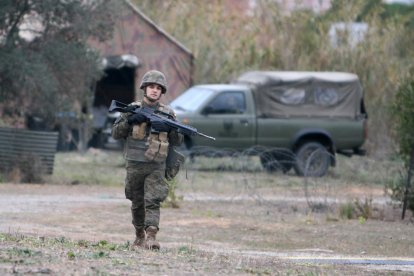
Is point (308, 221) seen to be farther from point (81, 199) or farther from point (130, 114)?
point (130, 114)

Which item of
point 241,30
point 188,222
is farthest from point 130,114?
point 241,30

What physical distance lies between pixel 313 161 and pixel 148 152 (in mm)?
12870

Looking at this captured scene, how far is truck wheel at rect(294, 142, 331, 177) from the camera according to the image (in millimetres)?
22888

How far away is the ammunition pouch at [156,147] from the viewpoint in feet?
38.0

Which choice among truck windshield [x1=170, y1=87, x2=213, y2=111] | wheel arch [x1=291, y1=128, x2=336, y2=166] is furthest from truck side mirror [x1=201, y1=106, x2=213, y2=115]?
wheel arch [x1=291, y1=128, x2=336, y2=166]

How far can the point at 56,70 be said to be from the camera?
21562 millimetres

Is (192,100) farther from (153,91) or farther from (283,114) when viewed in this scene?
(153,91)

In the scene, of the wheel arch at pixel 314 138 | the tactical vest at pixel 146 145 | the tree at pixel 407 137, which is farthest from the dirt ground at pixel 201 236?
the wheel arch at pixel 314 138

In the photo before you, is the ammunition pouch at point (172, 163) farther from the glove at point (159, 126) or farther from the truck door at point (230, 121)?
the truck door at point (230, 121)

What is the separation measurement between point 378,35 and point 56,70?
13.6 metres

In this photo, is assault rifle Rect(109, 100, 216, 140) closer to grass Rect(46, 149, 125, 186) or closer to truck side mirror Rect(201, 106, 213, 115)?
grass Rect(46, 149, 125, 186)

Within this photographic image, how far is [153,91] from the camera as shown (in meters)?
11.8

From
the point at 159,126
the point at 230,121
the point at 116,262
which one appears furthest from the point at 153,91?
the point at 230,121

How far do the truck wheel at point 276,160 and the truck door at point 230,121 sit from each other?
90cm
